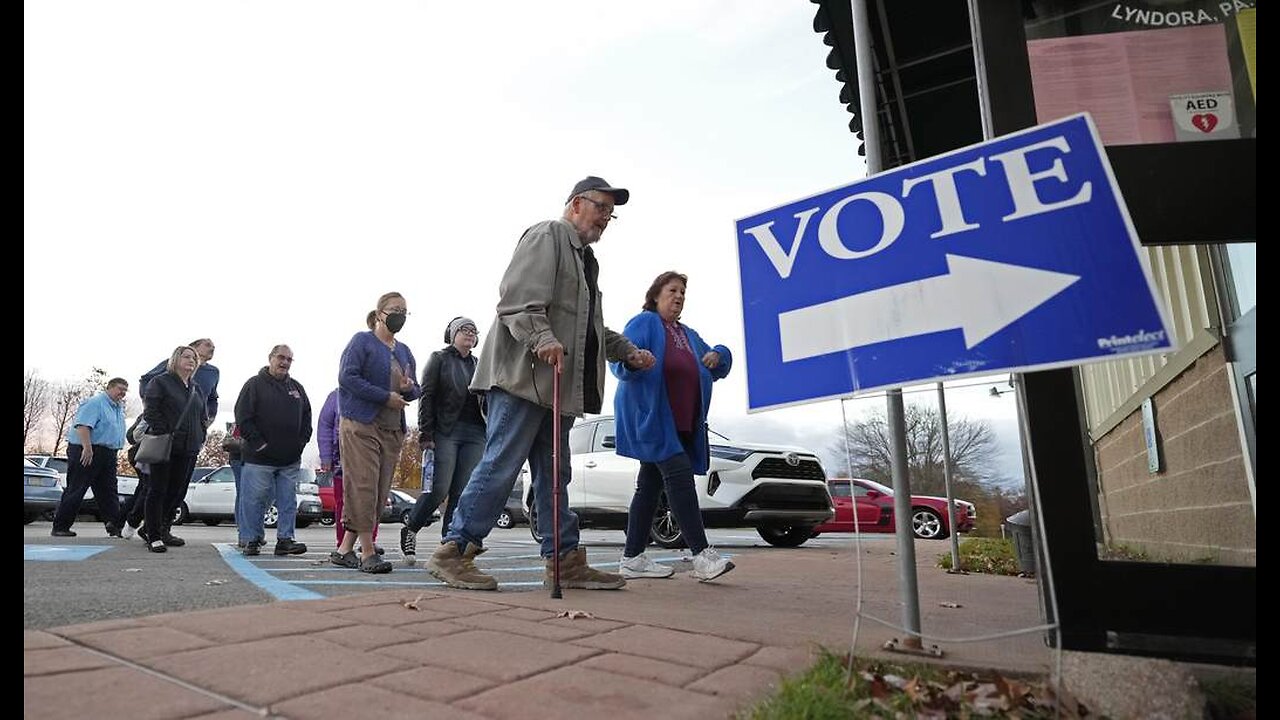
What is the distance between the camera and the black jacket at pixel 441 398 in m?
5.73

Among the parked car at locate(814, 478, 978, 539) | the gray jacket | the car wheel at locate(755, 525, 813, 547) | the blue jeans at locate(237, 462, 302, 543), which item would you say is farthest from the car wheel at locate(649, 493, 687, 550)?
the parked car at locate(814, 478, 978, 539)

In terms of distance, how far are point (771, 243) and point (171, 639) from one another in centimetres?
223

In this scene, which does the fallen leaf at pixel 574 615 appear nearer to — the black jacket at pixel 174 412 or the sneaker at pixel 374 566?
the sneaker at pixel 374 566

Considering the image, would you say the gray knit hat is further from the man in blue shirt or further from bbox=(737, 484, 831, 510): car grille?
the man in blue shirt

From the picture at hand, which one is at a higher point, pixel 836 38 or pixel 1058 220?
pixel 836 38

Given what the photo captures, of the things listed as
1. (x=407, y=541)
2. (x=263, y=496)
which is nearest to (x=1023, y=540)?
(x=407, y=541)

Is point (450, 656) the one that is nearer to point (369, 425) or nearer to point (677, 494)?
point (677, 494)

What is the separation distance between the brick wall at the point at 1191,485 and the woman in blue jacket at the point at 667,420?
2.06 m

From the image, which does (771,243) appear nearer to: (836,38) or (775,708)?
(775,708)

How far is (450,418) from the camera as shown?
18.8 feet

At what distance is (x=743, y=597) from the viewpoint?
364 cm

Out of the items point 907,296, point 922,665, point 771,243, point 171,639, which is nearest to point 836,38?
point 771,243

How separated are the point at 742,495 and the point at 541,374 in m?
4.71

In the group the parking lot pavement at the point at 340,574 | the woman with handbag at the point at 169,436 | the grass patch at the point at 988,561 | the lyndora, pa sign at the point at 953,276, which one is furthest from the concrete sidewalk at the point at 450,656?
the woman with handbag at the point at 169,436
